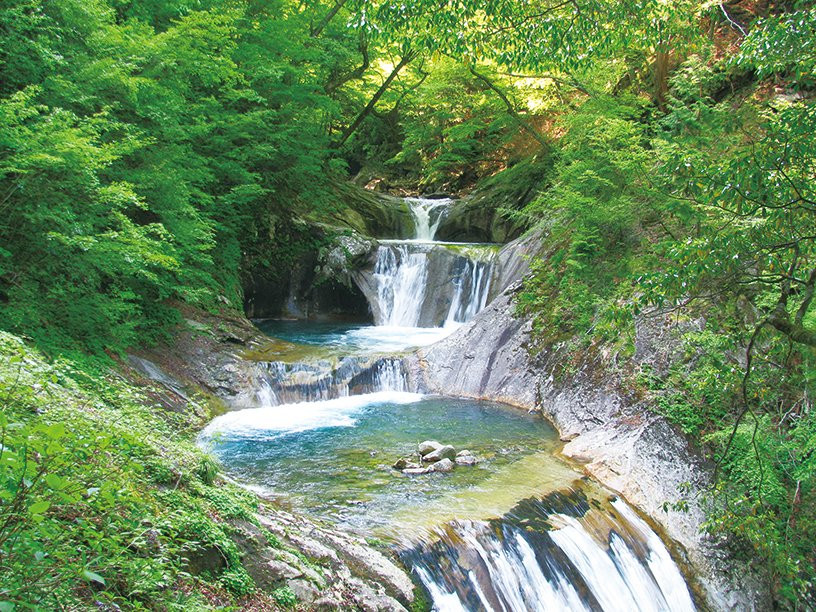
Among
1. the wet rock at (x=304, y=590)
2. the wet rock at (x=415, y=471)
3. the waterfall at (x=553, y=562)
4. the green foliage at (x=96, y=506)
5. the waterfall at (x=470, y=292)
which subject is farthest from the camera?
the waterfall at (x=470, y=292)

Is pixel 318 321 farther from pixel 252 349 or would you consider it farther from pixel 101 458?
pixel 101 458

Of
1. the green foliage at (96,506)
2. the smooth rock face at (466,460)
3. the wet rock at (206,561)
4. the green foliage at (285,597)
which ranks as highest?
the green foliage at (96,506)

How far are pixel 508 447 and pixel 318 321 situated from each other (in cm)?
1046

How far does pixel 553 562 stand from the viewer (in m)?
6.10

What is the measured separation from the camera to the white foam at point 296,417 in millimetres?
9320

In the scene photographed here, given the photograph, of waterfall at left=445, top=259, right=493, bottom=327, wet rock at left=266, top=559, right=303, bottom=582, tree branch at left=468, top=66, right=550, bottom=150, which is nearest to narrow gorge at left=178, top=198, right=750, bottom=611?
waterfall at left=445, top=259, right=493, bottom=327

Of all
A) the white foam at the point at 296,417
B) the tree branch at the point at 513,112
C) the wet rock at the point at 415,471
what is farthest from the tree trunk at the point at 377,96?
the wet rock at the point at 415,471

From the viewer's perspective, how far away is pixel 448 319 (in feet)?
53.1

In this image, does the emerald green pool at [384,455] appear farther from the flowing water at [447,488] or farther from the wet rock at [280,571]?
the wet rock at [280,571]

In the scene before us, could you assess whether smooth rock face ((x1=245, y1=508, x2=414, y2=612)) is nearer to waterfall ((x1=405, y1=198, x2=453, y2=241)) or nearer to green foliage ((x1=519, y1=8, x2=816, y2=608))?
green foliage ((x1=519, y1=8, x2=816, y2=608))

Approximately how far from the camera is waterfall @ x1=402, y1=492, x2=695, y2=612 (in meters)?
5.46

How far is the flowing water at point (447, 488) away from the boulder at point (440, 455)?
1.04 ft

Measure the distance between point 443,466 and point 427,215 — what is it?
49.4 ft

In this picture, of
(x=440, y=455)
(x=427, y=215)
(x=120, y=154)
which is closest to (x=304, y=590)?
(x=440, y=455)
